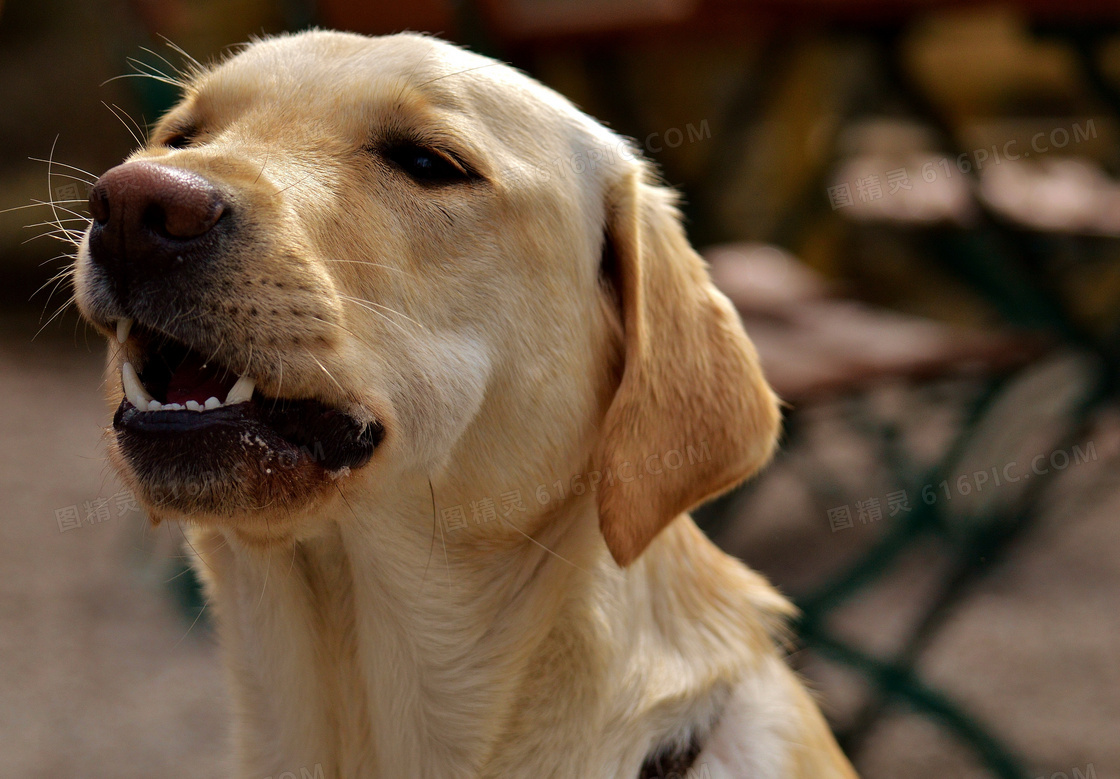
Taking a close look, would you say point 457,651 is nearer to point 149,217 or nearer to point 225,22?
point 149,217

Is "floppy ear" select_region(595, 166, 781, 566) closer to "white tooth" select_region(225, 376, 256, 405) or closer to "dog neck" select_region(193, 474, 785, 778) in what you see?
"dog neck" select_region(193, 474, 785, 778)

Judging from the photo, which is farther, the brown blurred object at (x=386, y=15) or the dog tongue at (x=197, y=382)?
the brown blurred object at (x=386, y=15)

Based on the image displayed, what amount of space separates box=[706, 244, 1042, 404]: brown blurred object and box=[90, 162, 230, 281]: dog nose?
84.4 inches

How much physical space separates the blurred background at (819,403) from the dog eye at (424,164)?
641mm

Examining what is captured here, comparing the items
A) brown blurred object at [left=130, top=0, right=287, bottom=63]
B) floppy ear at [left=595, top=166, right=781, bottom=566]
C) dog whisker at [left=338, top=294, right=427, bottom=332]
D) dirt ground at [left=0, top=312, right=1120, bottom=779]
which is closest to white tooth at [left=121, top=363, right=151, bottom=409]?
dog whisker at [left=338, top=294, right=427, bottom=332]

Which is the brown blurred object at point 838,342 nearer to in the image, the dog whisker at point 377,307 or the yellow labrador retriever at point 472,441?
the yellow labrador retriever at point 472,441

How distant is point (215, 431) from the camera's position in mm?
1574

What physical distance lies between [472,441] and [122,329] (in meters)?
0.67

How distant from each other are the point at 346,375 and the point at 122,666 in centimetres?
377

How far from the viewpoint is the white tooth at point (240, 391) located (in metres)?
1.62

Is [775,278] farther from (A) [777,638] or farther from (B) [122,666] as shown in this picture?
(B) [122,666]

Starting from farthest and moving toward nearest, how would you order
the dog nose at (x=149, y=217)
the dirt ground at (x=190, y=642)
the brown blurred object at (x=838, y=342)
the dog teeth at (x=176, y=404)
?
the dirt ground at (x=190, y=642) → the brown blurred object at (x=838, y=342) → the dog teeth at (x=176, y=404) → the dog nose at (x=149, y=217)

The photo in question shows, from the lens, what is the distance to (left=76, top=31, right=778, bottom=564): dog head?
5.20ft

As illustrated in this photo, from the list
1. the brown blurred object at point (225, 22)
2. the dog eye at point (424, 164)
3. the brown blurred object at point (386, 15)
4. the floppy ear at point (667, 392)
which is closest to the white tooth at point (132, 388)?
the dog eye at point (424, 164)
